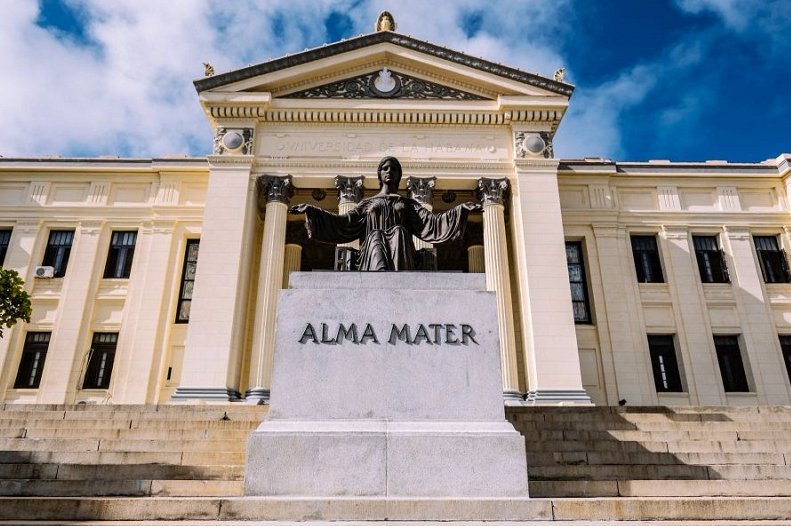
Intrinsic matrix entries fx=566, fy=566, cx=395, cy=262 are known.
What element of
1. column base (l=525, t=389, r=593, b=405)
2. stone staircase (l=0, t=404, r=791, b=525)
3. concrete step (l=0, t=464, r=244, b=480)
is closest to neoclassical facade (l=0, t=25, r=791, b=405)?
column base (l=525, t=389, r=593, b=405)

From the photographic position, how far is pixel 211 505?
16.5 ft

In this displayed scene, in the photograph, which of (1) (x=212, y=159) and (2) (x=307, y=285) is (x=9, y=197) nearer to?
(1) (x=212, y=159)

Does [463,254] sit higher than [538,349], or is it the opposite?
[463,254]

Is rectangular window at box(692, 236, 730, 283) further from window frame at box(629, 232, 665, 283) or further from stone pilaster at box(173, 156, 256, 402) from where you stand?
stone pilaster at box(173, 156, 256, 402)

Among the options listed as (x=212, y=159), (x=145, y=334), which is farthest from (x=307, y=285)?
(x=145, y=334)

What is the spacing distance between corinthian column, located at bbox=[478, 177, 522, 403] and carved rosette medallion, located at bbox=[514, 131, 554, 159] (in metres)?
1.36

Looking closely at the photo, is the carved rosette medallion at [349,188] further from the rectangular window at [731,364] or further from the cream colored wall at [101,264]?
the rectangular window at [731,364]

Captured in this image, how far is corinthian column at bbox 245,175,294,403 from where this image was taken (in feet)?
58.7

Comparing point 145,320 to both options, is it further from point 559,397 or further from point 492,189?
point 559,397

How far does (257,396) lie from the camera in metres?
17.4

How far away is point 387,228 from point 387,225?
0.06 metres

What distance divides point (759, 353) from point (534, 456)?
56.9ft

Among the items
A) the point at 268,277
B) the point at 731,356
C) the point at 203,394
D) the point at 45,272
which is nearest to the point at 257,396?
the point at 203,394

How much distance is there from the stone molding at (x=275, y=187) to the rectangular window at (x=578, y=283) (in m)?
10.9
